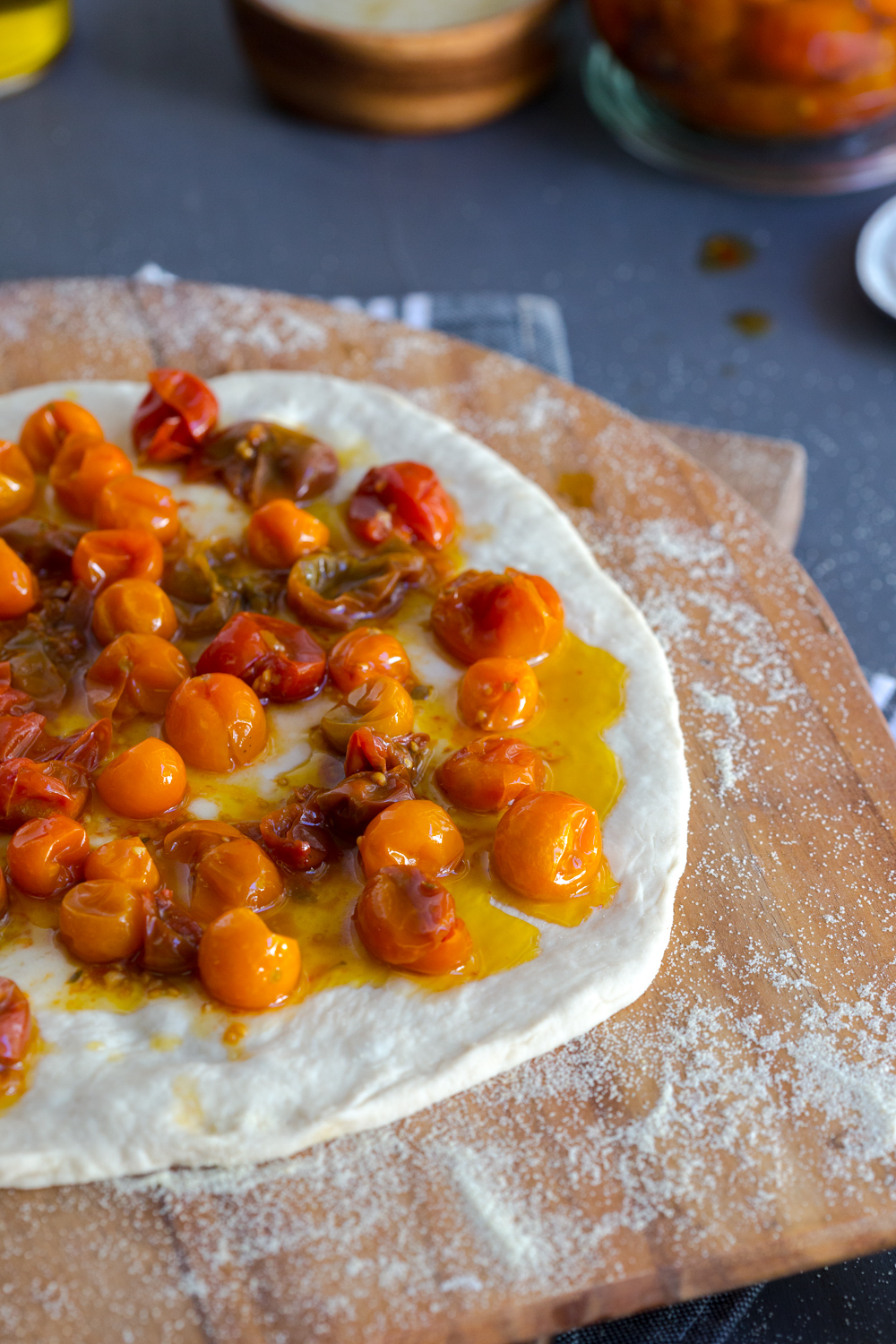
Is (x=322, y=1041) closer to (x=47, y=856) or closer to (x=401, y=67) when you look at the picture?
(x=47, y=856)

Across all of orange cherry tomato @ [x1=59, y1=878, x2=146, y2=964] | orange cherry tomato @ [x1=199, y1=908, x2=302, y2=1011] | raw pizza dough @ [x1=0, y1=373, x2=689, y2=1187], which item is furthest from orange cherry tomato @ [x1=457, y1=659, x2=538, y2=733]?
orange cherry tomato @ [x1=59, y1=878, x2=146, y2=964]

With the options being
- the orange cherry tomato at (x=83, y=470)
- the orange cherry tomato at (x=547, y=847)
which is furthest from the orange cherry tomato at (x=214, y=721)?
the orange cherry tomato at (x=83, y=470)

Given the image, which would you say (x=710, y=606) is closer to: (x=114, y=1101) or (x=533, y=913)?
(x=533, y=913)

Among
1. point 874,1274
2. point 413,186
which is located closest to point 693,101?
point 413,186

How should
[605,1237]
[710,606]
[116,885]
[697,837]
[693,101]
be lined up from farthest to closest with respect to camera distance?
[693,101]
[710,606]
[697,837]
[116,885]
[605,1237]

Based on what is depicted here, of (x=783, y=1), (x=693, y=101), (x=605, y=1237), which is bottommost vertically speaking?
(x=605, y=1237)

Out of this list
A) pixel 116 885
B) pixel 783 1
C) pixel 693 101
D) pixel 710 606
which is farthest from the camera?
pixel 693 101
